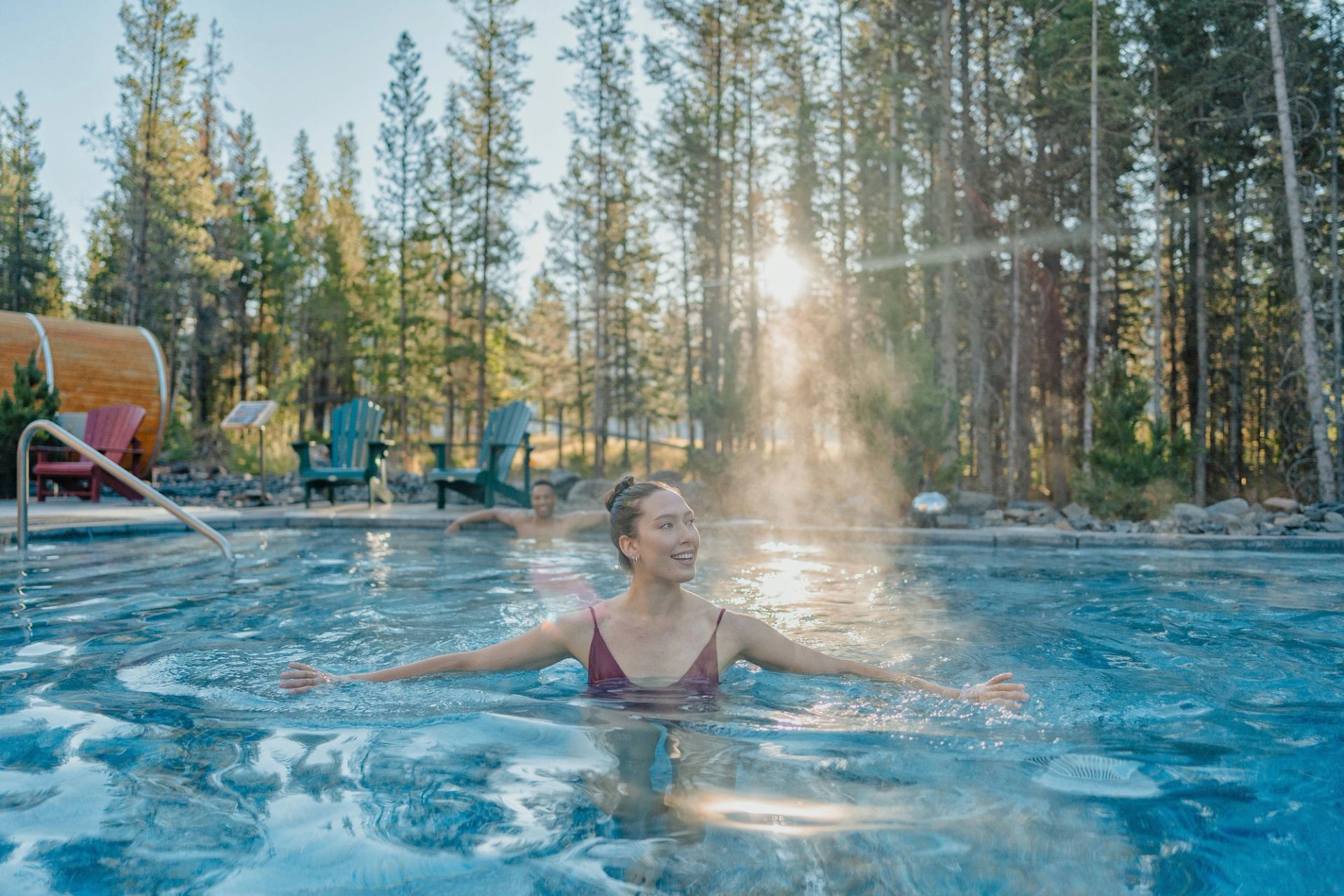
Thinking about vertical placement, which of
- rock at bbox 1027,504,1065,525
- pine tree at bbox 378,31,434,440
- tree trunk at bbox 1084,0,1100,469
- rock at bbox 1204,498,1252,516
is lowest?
rock at bbox 1027,504,1065,525

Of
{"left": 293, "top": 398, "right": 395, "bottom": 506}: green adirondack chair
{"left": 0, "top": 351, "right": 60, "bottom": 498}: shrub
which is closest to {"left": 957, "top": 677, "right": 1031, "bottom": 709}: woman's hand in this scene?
{"left": 293, "top": 398, "right": 395, "bottom": 506}: green adirondack chair

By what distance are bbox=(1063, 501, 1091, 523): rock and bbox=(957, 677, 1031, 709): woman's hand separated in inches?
312

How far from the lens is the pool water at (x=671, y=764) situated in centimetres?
197

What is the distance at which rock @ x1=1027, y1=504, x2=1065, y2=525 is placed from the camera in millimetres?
11234

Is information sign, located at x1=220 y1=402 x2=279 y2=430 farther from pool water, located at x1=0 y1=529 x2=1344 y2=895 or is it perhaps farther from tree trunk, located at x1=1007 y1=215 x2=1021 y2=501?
tree trunk, located at x1=1007 y1=215 x2=1021 y2=501

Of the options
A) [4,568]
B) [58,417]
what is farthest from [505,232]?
[4,568]

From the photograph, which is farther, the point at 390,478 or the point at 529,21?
the point at 529,21

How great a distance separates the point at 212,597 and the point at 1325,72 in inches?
754

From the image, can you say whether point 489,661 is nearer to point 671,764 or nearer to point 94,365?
point 671,764

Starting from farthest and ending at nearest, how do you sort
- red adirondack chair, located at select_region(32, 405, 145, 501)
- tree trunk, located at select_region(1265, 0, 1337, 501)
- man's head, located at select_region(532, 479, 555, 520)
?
tree trunk, located at select_region(1265, 0, 1337, 501) < red adirondack chair, located at select_region(32, 405, 145, 501) < man's head, located at select_region(532, 479, 555, 520)

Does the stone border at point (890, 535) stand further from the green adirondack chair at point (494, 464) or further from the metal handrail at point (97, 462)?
the green adirondack chair at point (494, 464)

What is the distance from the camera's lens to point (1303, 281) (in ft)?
43.0

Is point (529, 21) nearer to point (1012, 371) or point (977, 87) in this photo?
point (977, 87)

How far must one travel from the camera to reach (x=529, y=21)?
23.0 m
